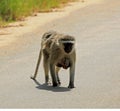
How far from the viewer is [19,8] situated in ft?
73.7

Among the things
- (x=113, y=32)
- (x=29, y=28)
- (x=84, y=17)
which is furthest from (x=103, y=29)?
(x=84, y=17)

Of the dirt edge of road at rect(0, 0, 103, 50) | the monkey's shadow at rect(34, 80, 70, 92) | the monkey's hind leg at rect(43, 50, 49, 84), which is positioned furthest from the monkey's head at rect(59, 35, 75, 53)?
the dirt edge of road at rect(0, 0, 103, 50)

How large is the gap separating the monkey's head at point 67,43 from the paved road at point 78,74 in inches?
26.3

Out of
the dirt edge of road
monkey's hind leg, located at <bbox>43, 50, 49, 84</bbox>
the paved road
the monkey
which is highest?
the monkey

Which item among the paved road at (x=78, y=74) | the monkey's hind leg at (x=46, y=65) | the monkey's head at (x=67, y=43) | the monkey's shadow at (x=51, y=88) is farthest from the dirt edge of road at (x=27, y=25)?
the monkey's head at (x=67, y=43)

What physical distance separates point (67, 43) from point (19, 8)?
13.3 metres

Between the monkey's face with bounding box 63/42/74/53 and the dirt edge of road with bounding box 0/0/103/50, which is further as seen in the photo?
the dirt edge of road with bounding box 0/0/103/50

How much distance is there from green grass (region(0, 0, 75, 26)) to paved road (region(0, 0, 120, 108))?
2613 millimetres

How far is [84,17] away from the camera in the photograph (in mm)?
22016

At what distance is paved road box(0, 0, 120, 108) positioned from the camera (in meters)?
8.71

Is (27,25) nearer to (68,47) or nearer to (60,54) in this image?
(60,54)

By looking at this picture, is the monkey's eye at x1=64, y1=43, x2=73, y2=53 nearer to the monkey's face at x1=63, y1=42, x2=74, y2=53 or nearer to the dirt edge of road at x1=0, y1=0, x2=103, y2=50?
the monkey's face at x1=63, y1=42, x2=74, y2=53

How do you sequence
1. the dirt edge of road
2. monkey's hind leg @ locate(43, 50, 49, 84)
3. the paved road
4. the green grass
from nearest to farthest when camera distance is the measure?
the paved road, monkey's hind leg @ locate(43, 50, 49, 84), the dirt edge of road, the green grass

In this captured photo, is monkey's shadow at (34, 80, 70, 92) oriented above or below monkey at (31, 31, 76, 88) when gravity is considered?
below
